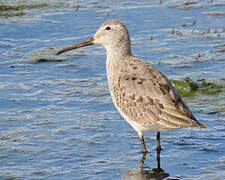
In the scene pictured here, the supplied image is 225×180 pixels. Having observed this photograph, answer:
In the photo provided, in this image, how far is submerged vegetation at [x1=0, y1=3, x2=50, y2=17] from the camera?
15961 millimetres

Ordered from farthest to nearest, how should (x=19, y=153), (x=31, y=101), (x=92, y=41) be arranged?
(x=31, y=101) < (x=92, y=41) < (x=19, y=153)

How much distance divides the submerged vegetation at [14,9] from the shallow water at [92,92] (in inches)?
8.6

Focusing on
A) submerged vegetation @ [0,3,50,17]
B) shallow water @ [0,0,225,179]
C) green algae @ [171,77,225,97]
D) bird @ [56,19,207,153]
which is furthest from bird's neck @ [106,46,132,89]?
submerged vegetation @ [0,3,50,17]

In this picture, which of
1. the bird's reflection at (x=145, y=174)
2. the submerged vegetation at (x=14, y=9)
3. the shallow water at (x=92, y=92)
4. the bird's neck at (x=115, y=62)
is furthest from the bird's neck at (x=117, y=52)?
the submerged vegetation at (x=14, y=9)

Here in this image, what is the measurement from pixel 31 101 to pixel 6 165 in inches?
101

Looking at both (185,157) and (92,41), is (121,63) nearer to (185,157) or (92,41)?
(92,41)

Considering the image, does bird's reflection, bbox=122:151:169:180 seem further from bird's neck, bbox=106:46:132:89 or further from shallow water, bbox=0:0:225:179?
bird's neck, bbox=106:46:132:89

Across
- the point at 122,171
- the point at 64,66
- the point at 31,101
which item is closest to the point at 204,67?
the point at 64,66

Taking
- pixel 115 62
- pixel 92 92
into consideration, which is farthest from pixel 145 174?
pixel 92 92

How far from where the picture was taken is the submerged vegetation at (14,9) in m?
16.0

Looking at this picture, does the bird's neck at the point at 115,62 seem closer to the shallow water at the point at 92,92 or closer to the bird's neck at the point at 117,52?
the bird's neck at the point at 117,52

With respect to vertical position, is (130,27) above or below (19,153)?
above

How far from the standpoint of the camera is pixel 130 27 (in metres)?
14.6

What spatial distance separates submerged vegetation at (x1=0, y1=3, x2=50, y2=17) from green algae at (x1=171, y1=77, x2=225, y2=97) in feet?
22.1
